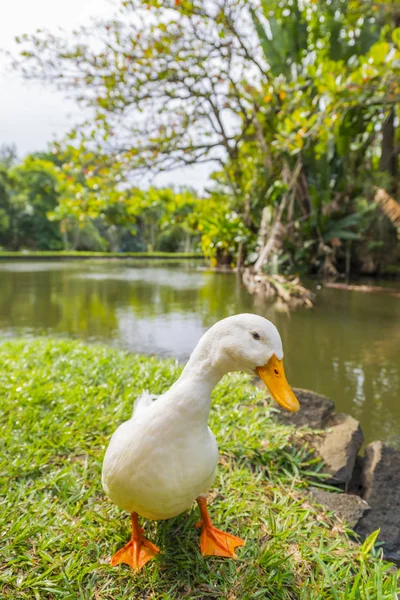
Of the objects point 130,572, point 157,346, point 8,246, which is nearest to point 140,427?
point 130,572

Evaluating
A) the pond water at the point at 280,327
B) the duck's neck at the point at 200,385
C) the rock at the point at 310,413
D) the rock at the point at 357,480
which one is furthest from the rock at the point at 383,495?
the duck's neck at the point at 200,385

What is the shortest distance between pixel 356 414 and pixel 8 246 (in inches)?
1308

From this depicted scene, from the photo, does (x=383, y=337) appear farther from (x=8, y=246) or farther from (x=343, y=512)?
(x=8, y=246)

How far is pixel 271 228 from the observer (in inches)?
362

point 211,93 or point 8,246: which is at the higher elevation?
point 211,93

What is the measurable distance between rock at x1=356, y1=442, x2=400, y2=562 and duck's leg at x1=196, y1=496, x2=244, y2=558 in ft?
1.70

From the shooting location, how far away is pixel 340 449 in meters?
1.64

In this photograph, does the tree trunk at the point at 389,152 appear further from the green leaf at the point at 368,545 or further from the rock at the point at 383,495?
the green leaf at the point at 368,545

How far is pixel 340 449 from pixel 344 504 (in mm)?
278

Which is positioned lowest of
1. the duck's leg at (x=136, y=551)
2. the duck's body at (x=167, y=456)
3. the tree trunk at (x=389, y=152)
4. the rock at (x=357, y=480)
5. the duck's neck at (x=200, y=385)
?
the rock at (x=357, y=480)

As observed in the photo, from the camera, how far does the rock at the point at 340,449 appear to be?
1.57 metres

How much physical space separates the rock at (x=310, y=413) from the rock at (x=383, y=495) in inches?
11.9

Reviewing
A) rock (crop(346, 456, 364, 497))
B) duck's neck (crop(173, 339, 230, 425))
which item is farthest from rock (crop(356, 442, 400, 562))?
duck's neck (crop(173, 339, 230, 425))

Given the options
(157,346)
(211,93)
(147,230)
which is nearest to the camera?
(157,346)
